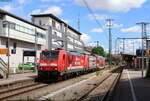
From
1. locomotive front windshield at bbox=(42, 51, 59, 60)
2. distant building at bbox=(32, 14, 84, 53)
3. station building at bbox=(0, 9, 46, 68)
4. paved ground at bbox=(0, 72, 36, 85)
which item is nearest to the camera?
paved ground at bbox=(0, 72, 36, 85)

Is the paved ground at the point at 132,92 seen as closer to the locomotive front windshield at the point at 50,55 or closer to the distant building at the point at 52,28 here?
the locomotive front windshield at the point at 50,55

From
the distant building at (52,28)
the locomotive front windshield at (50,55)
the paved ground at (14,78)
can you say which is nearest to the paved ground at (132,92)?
the locomotive front windshield at (50,55)

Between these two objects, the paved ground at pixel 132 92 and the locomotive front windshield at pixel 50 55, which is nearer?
the paved ground at pixel 132 92

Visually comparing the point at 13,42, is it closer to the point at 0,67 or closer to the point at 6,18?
the point at 6,18

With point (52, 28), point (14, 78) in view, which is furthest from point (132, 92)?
point (52, 28)

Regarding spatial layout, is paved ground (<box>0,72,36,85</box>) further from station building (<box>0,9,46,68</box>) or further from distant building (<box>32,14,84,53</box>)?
distant building (<box>32,14,84,53</box>)

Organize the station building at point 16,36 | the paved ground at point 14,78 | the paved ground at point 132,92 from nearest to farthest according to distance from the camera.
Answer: the paved ground at point 132,92 < the paved ground at point 14,78 < the station building at point 16,36

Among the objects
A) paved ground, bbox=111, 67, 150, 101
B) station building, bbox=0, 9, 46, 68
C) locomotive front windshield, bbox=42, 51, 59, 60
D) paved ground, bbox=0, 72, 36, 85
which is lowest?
paved ground, bbox=111, 67, 150, 101

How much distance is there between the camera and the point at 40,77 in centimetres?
2233

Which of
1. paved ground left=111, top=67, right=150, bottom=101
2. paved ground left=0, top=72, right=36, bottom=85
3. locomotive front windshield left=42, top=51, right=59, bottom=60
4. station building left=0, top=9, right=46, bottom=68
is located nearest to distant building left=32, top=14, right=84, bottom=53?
station building left=0, top=9, right=46, bottom=68

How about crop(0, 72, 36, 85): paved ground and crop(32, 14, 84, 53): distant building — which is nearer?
crop(0, 72, 36, 85): paved ground

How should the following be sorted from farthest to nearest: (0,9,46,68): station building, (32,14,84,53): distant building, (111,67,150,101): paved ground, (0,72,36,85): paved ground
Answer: (32,14,84,53): distant building → (0,9,46,68): station building → (0,72,36,85): paved ground → (111,67,150,101): paved ground

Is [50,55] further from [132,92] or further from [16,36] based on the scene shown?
[16,36]

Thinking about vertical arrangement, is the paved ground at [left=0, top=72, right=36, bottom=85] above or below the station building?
below
